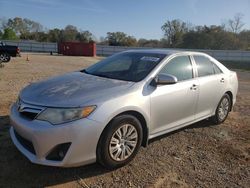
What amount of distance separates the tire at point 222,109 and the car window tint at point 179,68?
1333 mm

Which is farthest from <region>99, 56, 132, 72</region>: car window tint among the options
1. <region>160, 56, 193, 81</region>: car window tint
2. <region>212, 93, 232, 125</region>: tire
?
<region>212, 93, 232, 125</region>: tire

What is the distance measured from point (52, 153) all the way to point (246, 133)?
402 centimetres

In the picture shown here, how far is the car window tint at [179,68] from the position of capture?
4.92m

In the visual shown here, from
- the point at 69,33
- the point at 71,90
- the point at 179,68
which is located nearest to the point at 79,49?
the point at 69,33

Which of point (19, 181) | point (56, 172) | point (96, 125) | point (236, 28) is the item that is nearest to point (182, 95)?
point (96, 125)

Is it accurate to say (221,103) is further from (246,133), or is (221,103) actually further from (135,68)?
(135,68)

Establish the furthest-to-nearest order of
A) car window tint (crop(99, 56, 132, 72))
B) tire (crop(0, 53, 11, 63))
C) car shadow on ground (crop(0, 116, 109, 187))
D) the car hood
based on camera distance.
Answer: tire (crop(0, 53, 11, 63)) < car window tint (crop(99, 56, 132, 72)) < the car hood < car shadow on ground (crop(0, 116, 109, 187))

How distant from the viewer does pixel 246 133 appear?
6.02 metres

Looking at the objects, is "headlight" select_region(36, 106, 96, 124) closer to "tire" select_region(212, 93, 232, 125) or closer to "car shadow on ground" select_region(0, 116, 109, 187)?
"car shadow on ground" select_region(0, 116, 109, 187)

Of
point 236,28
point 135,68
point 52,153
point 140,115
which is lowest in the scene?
point 52,153

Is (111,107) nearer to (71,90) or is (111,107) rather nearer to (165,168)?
(71,90)

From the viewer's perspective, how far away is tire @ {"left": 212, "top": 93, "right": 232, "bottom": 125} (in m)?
6.22

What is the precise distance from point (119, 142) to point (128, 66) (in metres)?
1.56

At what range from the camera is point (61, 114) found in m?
3.59
